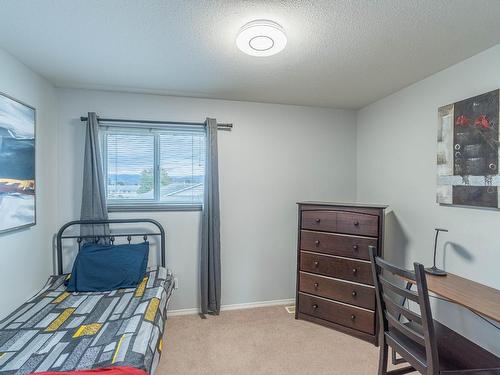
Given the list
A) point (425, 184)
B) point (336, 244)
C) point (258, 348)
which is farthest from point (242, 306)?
point (425, 184)

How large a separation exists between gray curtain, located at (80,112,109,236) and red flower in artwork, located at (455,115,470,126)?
3070mm

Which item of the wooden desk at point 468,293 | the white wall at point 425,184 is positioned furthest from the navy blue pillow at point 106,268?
the white wall at point 425,184

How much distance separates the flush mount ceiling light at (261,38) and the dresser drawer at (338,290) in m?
2.11

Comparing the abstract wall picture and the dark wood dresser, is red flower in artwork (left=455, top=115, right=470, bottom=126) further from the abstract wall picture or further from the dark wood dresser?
the dark wood dresser

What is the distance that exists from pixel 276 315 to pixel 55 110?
3.04 m

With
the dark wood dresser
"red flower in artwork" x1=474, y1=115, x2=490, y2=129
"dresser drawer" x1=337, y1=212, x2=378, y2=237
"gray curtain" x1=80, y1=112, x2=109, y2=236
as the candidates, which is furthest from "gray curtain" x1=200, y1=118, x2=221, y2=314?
"red flower in artwork" x1=474, y1=115, x2=490, y2=129

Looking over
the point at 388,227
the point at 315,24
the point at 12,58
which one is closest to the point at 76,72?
the point at 12,58

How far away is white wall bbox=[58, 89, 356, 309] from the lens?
2758 millimetres

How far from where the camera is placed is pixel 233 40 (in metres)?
1.76

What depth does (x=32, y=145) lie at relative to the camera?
222 centimetres

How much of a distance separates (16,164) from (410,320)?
2.80 metres

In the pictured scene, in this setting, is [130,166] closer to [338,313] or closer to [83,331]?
[83,331]

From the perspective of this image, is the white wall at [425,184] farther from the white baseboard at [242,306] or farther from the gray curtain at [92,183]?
the gray curtain at [92,183]

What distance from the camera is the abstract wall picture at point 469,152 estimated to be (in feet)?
5.91
